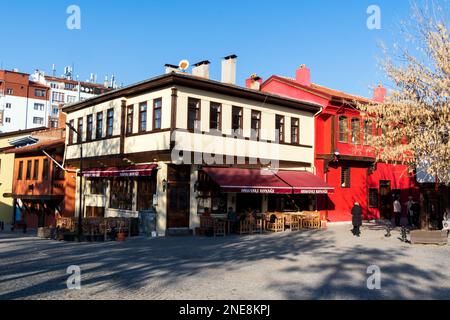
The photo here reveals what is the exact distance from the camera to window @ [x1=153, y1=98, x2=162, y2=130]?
21938 millimetres

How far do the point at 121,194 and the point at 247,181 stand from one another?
25.2 feet

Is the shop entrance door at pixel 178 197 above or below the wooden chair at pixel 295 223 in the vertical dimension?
above

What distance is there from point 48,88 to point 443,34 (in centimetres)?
8751

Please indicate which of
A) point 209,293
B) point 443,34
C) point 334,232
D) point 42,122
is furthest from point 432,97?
point 42,122

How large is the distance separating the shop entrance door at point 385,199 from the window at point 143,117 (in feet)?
56.7

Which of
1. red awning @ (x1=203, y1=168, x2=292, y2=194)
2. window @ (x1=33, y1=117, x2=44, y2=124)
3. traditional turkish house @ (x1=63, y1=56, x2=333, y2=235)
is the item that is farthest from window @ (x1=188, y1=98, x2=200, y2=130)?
window @ (x1=33, y1=117, x2=44, y2=124)

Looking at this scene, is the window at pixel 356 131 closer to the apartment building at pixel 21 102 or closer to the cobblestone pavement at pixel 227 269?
the cobblestone pavement at pixel 227 269

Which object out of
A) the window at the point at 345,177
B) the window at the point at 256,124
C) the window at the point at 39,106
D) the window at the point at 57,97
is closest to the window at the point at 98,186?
the window at the point at 256,124

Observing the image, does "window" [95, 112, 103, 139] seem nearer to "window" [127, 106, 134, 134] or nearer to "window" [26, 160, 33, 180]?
"window" [127, 106, 134, 134]

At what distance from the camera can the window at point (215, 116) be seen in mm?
22828

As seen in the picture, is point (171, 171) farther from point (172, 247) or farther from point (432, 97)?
point (432, 97)

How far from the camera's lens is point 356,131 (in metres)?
28.8

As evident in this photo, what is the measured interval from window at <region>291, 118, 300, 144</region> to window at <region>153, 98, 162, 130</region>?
342 inches

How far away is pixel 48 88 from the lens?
92562mm
